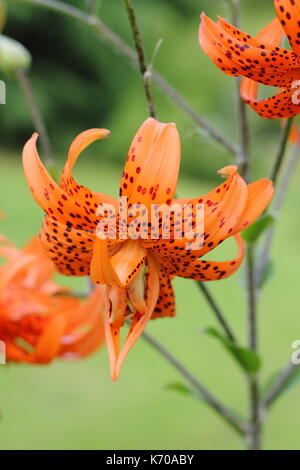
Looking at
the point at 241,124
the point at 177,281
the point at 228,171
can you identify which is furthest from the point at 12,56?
the point at 177,281

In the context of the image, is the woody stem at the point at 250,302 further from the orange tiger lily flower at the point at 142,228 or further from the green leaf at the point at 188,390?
the orange tiger lily flower at the point at 142,228

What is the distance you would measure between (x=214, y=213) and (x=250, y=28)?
7503mm

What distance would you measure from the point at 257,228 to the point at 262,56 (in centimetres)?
25

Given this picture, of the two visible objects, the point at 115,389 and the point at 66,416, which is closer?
the point at 66,416

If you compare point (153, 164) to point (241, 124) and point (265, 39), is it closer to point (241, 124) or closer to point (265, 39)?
point (265, 39)

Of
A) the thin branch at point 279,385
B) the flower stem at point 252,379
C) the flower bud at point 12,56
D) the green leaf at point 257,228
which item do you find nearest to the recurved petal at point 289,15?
the green leaf at point 257,228

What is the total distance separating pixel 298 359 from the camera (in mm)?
885

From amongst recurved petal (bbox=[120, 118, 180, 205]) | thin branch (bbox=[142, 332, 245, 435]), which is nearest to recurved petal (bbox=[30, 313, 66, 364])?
thin branch (bbox=[142, 332, 245, 435])

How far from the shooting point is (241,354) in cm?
86

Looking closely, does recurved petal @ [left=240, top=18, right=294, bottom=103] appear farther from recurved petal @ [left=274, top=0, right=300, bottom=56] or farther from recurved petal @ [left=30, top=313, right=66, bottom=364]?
recurved petal @ [left=30, top=313, right=66, bottom=364]

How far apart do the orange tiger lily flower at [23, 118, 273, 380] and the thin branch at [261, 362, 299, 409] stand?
0.28 meters

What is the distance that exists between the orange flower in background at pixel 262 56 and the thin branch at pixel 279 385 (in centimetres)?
42

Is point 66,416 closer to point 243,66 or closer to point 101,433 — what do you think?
point 101,433

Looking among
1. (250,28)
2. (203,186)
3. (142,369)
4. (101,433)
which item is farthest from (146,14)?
(101,433)
